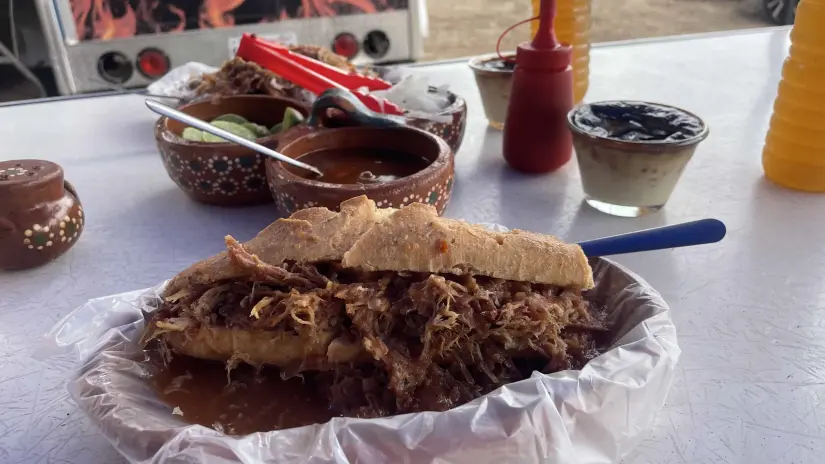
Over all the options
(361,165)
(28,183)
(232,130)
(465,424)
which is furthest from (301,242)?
(232,130)

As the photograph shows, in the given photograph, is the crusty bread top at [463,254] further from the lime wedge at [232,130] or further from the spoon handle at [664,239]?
the lime wedge at [232,130]

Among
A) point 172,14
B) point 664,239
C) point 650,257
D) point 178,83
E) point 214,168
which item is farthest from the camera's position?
point 172,14

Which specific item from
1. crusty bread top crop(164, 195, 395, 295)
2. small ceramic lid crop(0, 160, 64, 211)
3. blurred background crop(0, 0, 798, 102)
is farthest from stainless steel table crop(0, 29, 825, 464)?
blurred background crop(0, 0, 798, 102)

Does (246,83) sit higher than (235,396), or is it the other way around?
(246,83)

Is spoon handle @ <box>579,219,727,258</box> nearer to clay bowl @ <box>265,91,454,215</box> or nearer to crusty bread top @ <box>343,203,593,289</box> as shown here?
crusty bread top @ <box>343,203,593,289</box>

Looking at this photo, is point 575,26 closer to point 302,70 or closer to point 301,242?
point 302,70

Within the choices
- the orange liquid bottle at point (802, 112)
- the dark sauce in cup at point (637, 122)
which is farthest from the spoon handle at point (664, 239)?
the orange liquid bottle at point (802, 112)
